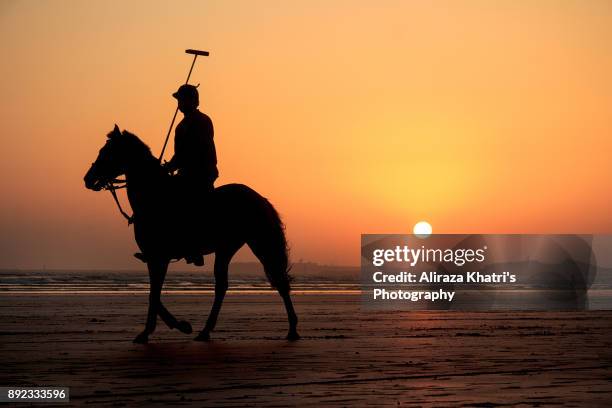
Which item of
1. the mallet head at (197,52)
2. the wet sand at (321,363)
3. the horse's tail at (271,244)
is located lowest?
the wet sand at (321,363)

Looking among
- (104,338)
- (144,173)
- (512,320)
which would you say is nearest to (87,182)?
(144,173)

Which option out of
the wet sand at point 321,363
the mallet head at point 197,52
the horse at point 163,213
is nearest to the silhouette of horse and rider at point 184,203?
the horse at point 163,213

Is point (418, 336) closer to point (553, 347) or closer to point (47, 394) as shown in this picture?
point (553, 347)

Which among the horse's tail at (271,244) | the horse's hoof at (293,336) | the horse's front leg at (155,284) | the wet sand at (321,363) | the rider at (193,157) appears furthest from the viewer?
the horse's tail at (271,244)

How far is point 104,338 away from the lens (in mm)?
15758

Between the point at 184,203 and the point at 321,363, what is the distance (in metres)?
4.70

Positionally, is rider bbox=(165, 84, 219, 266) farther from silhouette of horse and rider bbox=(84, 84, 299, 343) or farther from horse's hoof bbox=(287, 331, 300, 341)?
horse's hoof bbox=(287, 331, 300, 341)

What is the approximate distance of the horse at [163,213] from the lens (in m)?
15.7

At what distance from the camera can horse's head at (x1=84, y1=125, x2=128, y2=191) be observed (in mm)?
15633

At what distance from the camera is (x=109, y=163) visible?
15633 millimetres

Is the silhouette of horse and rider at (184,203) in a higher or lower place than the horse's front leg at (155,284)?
higher

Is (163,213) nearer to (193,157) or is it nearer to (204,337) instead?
(193,157)

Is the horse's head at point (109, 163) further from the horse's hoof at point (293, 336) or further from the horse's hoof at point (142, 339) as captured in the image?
the horse's hoof at point (293, 336)

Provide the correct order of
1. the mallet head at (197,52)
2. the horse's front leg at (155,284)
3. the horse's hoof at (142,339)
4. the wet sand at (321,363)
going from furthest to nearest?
the mallet head at (197,52) → the horse's front leg at (155,284) → the horse's hoof at (142,339) → the wet sand at (321,363)
